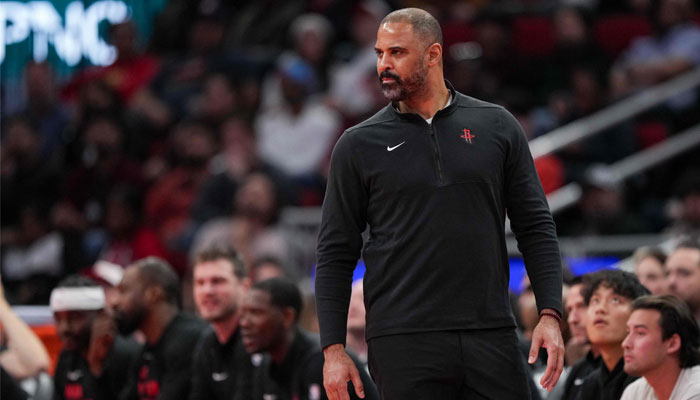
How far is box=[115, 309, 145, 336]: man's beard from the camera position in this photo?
25.9 feet

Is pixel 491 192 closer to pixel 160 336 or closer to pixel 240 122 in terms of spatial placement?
pixel 160 336

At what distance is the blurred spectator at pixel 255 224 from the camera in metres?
11.0

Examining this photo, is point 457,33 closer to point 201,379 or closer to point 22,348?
point 201,379

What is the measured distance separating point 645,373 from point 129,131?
9.55 metres

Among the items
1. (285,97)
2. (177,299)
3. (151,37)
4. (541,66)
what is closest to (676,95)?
(541,66)

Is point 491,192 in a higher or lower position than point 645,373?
higher

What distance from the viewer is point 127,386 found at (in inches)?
316

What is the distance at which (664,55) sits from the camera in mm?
12086

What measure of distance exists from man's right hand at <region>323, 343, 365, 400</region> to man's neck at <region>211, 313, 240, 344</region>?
3.27 meters

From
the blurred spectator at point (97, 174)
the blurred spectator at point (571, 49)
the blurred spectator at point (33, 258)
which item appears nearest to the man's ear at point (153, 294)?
the blurred spectator at point (33, 258)

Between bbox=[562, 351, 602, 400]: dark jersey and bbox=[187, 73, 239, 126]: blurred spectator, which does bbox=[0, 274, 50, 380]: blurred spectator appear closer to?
Answer: bbox=[562, 351, 602, 400]: dark jersey

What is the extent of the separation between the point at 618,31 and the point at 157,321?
6720 millimetres

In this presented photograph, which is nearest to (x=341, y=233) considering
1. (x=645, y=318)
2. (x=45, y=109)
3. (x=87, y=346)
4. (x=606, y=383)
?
(x=645, y=318)

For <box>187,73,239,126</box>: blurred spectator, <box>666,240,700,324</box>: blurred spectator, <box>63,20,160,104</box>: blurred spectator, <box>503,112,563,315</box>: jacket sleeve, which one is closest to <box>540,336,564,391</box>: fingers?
<box>503,112,563,315</box>: jacket sleeve
